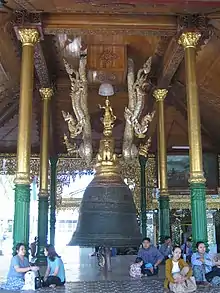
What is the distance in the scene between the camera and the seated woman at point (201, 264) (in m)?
6.13

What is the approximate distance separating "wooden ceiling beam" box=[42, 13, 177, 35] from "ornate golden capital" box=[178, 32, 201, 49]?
23 centimetres

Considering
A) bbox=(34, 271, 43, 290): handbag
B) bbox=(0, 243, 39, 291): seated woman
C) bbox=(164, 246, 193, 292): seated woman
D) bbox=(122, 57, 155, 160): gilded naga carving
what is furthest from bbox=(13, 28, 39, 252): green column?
bbox=(164, 246, 193, 292): seated woman

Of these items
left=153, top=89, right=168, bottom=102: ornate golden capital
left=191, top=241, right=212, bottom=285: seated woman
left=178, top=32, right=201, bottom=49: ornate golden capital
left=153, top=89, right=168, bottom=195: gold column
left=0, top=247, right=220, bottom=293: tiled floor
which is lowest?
left=0, top=247, right=220, bottom=293: tiled floor

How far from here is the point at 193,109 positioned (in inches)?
282

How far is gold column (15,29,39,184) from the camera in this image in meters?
6.75

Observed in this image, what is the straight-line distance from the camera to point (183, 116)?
12.5m

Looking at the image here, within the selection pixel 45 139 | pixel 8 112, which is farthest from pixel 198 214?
pixel 8 112

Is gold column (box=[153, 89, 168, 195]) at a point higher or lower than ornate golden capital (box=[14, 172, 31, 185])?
higher

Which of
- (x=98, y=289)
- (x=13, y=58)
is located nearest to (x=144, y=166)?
(x=13, y=58)

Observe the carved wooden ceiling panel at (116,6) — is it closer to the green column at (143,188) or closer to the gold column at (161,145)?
the gold column at (161,145)

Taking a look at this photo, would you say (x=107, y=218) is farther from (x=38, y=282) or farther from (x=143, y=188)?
(x=143, y=188)

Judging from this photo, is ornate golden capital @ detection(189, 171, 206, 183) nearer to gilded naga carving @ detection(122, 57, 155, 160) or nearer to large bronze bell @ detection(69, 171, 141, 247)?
large bronze bell @ detection(69, 171, 141, 247)

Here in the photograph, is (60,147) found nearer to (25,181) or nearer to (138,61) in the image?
(138,61)

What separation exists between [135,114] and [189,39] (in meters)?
1.59
